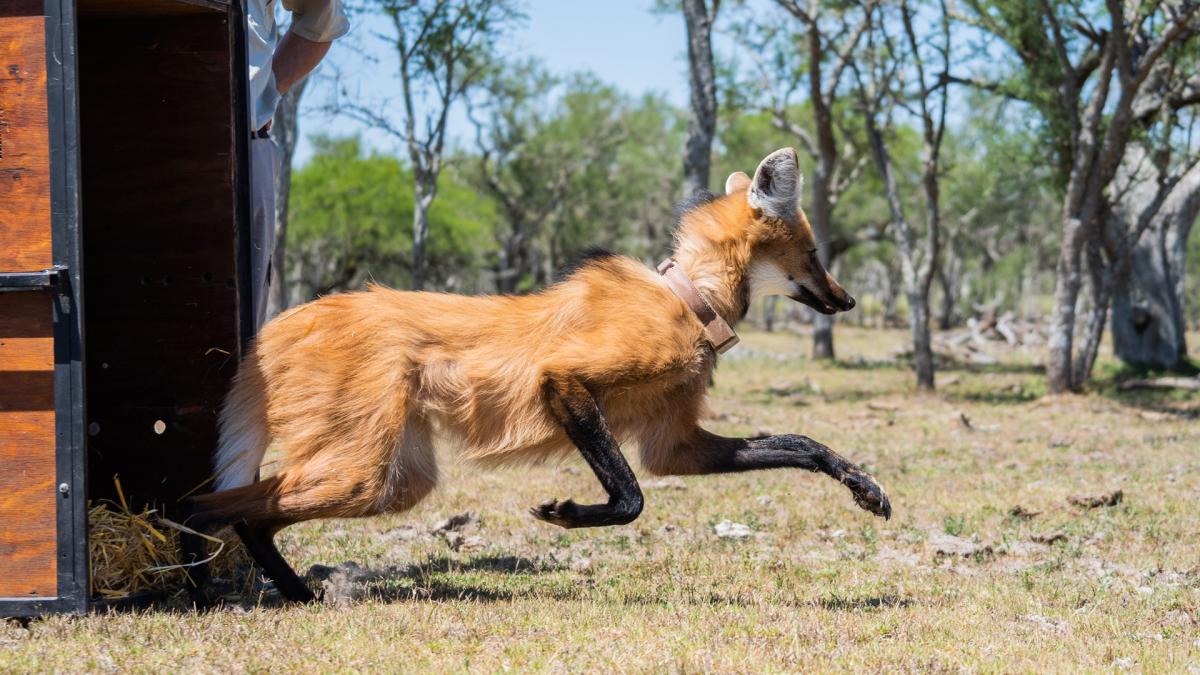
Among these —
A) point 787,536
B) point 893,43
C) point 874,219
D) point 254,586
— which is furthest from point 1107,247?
point 874,219

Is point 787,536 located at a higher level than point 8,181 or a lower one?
lower

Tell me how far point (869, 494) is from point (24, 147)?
320 cm

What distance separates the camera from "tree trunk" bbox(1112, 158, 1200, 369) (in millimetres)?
16938

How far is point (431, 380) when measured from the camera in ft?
13.5

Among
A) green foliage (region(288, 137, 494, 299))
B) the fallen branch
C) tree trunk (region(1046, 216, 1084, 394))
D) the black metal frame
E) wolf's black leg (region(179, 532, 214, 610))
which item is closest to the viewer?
the black metal frame

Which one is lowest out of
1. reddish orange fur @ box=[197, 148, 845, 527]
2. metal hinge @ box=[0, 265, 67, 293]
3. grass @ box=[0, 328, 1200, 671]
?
grass @ box=[0, 328, 1200, 671]

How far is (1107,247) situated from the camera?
50.2 feet

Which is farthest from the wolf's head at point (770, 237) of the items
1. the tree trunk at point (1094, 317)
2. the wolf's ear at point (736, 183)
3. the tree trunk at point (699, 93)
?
the tree trunk at point (1094, 317)

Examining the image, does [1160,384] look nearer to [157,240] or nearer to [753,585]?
[753,585]

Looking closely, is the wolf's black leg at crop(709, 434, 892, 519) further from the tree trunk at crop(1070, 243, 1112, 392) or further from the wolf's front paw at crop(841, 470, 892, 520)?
the tree trunk at crop(1070, 243, 1112, 392)

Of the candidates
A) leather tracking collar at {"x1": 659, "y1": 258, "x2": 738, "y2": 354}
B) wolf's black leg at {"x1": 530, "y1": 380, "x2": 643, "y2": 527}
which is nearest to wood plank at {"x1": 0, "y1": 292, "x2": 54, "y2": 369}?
wolf's black leg at {"x1": 530, "y1": 380, "x2": 643, "y2": 527}

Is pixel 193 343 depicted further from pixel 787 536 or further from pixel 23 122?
pixel 787 536

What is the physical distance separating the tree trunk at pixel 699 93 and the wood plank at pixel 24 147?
10.1 m

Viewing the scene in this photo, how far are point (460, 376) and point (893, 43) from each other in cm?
1465
